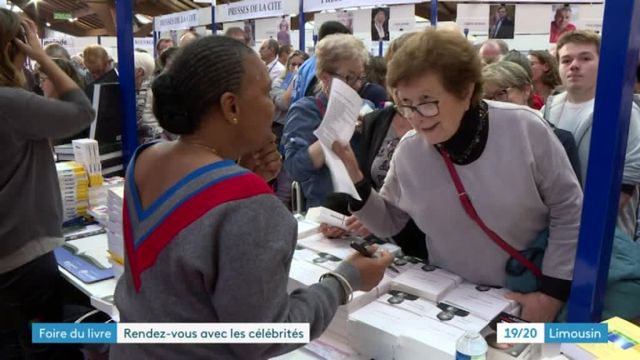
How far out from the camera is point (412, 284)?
60.2 inches

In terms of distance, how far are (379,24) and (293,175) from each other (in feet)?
13.4

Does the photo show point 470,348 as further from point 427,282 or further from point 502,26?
point 502,26

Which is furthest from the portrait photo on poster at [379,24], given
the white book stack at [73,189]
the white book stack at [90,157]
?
the white book stack at [73,189]

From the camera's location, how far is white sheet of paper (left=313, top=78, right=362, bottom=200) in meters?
1.57

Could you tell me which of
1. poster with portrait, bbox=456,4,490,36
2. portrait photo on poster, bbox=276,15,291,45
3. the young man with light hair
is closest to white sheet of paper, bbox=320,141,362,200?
the young man with light hair

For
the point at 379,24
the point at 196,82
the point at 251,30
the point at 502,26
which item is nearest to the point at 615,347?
the point at 196,82

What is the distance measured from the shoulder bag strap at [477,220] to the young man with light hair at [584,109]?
107cm

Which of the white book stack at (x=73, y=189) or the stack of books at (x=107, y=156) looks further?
the stack of books at (x=107, y=156)

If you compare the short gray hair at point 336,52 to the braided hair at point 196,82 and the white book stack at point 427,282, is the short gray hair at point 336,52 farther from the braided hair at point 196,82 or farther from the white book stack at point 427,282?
the braided hair at point 196,82

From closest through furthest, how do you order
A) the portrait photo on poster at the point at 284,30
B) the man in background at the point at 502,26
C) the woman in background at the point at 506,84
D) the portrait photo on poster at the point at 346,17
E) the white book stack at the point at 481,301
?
the white book stack at the point at 481,301, the woman in background at the point at 506,84, the man in background at the point at 502,26, the portrait photo on poster at the point at 346,17, the portrait photo on poster at the point at 284,30

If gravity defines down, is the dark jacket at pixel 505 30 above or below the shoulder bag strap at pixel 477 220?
above

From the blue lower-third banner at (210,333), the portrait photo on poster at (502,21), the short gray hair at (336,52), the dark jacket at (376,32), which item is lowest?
the blue lower-third banner at (210,333)

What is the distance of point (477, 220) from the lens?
5.10ft

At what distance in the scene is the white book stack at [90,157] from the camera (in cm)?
266
